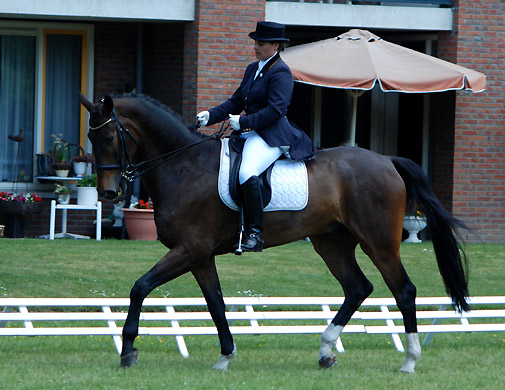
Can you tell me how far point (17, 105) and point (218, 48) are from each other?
3.34 metres

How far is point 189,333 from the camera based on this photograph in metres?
8.28

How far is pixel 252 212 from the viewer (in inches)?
302

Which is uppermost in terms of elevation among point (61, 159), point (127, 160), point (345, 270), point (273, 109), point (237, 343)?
point (273, 109)

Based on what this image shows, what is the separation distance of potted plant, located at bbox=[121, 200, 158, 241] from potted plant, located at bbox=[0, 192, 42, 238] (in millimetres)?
1271

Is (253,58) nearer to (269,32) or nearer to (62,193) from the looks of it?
(62,193)

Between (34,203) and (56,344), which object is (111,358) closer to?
(56,344)

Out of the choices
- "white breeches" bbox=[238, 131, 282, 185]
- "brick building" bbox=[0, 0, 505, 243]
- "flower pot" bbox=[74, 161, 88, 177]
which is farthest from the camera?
"brick building" bbox=[0, 0, 505, 243]

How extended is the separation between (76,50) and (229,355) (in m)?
9.42

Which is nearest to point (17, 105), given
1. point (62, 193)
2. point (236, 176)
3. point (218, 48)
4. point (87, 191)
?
point (62, 193)

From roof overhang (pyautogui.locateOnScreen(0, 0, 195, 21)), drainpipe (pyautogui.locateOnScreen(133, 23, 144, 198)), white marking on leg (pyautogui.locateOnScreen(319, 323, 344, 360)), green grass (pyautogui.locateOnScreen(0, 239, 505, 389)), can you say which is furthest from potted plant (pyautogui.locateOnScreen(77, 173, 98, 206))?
white marking on leg (pyautogui.locateOnScreen(319, 323, 344, 360))

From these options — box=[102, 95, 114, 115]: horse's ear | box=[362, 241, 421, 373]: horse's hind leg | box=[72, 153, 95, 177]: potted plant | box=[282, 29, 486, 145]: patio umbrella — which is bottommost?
box=[362, 241, 421, 373]: horse's hind leg

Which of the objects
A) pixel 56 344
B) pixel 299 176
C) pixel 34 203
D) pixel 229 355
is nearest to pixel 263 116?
pixel 299 176

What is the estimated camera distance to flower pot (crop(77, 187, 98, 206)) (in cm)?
1495

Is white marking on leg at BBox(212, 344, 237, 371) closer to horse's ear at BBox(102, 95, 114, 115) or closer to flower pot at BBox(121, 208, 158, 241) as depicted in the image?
horse's ear at BBox(102, 95, 114, 115)
